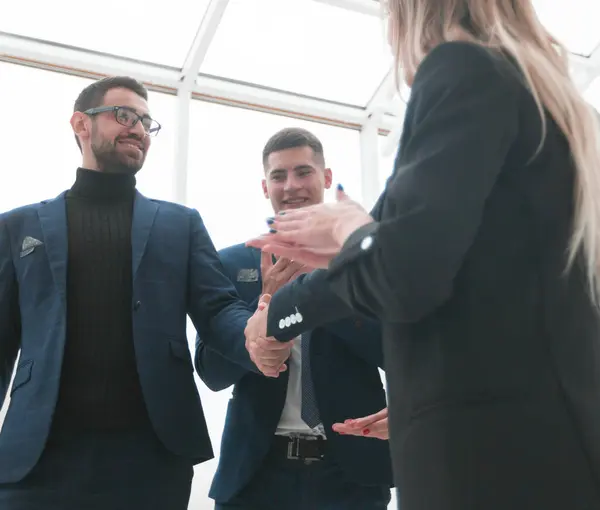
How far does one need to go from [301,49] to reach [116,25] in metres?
1.17

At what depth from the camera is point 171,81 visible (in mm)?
4336

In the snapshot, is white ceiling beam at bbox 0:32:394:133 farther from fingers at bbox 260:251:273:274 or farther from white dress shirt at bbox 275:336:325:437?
white dress shirt at bbox 275:336:325:437

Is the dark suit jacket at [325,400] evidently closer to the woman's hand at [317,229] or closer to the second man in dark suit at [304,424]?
the second man in dark suit at [304,424]

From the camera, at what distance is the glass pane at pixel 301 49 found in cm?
428

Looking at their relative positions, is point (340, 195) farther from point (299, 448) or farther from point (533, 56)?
point (299, 448)

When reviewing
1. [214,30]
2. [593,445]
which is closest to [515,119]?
[593,445]

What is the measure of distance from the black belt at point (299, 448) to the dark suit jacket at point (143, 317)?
210 mm

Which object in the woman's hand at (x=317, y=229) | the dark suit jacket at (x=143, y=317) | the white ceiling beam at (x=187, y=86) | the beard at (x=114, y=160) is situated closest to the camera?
the woman's hand at (x=317, y=229)

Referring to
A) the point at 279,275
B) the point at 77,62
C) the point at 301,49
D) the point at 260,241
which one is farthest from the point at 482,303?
the point at 301,49

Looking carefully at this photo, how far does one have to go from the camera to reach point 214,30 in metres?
4.16

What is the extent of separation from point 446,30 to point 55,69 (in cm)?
359

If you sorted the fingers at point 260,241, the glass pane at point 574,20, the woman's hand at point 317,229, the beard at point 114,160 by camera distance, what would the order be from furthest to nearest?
the glass pane at point 574,20 < the beard at point 114,160 < the fingers at point 260,241 < the woman's hand at point 317,229

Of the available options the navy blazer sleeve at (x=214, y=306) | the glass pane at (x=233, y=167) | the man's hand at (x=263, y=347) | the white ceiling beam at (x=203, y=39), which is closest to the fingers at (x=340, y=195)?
the man's hand at (x=263, y=347)

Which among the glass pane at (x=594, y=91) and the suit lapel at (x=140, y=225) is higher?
the glass pane at (x=594, y=91)
